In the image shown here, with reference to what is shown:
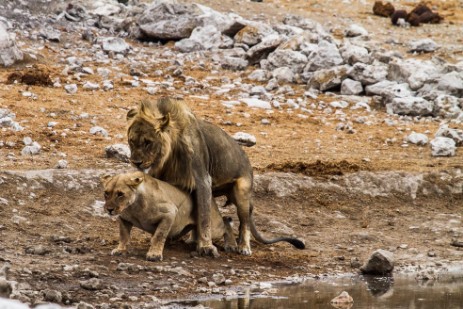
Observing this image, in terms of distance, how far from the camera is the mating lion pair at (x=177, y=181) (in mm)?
11031

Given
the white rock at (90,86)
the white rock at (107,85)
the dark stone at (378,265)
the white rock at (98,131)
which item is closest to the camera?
the dark stone at (378,265)

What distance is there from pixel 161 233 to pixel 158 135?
43.3 inches

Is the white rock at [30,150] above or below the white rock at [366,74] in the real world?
below

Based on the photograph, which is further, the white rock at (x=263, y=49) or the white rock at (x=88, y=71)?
the white rock at (x=263, y=49)

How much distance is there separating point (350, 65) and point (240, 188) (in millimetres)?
10809

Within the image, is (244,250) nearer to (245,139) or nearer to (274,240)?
(274,240)

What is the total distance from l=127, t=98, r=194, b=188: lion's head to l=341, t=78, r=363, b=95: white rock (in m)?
10.6

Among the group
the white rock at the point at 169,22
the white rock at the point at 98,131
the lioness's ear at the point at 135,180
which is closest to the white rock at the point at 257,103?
the white rock at the point at 98,131

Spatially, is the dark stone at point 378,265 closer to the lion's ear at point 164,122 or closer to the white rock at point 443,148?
the lion's ear at point 164,122

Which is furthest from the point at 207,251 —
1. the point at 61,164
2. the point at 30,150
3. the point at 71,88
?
the point at 71,88

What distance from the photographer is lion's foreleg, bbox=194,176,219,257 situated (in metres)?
11.7

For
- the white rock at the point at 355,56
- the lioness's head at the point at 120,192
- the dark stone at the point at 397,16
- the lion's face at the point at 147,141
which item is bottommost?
the dark stone at the point at 397,16

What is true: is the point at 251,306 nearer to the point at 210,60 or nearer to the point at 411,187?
the point at 411,187

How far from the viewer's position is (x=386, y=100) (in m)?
21.4
